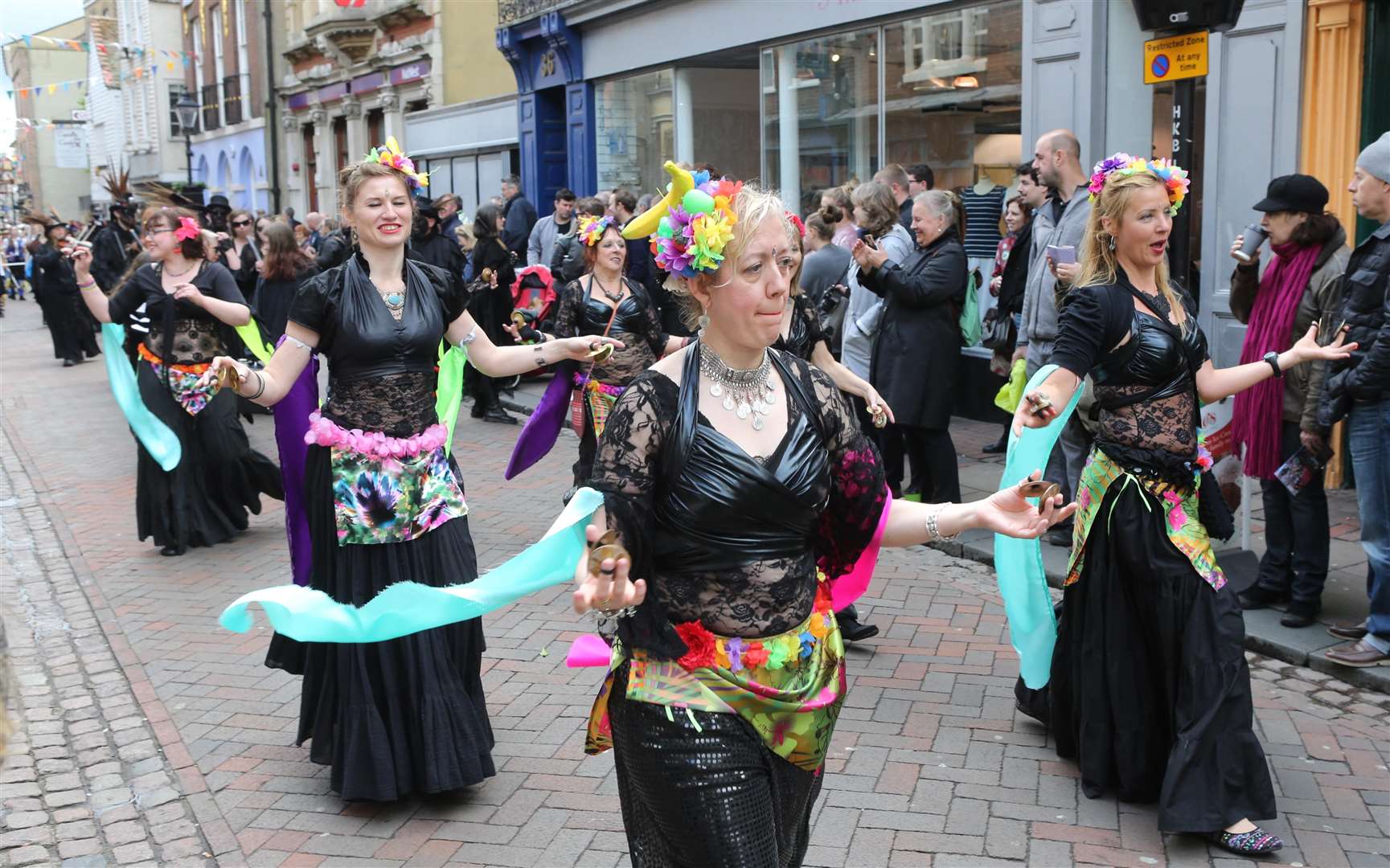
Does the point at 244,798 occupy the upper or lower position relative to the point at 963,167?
lower

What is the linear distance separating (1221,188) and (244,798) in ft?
24.4

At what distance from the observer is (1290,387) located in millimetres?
6293

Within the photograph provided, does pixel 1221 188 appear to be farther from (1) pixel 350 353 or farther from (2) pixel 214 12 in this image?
(2) pixel 214 12

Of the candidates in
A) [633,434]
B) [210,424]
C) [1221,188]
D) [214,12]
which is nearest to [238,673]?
[210,424]

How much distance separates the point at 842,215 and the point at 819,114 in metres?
5.72

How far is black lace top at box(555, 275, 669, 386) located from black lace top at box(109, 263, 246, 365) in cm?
194

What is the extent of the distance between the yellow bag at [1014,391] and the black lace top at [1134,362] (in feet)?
4.56

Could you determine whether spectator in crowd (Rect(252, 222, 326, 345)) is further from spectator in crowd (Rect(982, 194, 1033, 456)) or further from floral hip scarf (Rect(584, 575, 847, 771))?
floral hip scarf (Rect(584, 575, 847, 771))

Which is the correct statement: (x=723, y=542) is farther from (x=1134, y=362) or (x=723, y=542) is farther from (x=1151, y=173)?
(x=1151, y=173)

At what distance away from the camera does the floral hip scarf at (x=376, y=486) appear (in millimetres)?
4648

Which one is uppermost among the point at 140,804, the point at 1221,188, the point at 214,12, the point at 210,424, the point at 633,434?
the point at 214,12

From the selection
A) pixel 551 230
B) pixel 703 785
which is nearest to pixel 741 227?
pixel 703 785

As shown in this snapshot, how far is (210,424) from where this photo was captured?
8.94 metres

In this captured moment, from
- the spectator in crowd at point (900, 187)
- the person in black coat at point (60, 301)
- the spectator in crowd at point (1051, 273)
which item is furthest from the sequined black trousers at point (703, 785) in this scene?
the person in black coat at point (60, 301)
